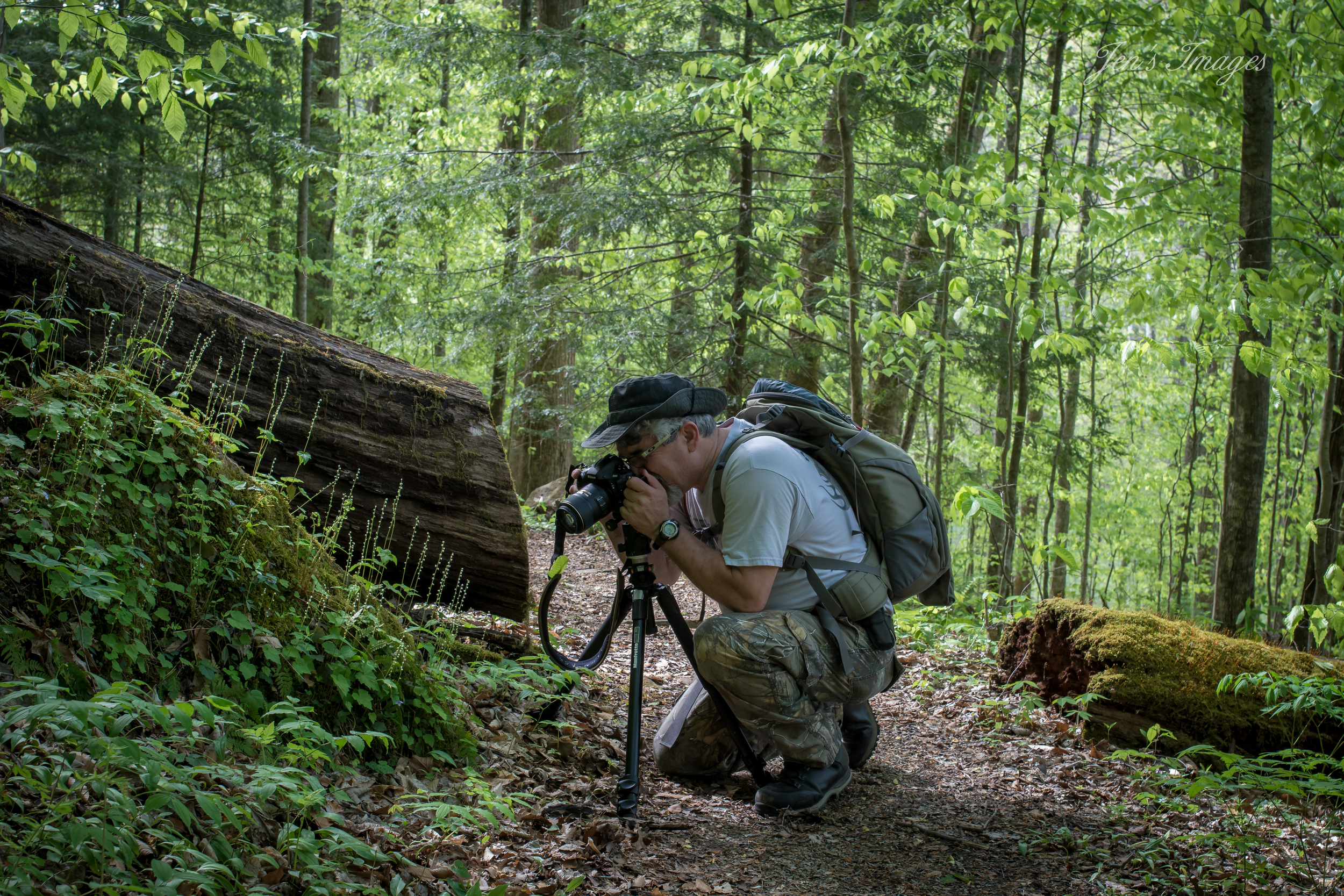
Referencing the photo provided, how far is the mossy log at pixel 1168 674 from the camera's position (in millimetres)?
3592

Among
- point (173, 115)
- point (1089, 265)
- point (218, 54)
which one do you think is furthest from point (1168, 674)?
point (173, 115)

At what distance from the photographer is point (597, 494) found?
299 cm

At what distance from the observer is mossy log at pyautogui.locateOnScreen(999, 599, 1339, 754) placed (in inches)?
141

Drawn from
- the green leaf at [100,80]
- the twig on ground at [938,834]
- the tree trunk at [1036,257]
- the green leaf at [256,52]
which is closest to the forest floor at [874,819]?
the twig on ground at [938,834]

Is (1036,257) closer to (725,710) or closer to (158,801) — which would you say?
(725,710)

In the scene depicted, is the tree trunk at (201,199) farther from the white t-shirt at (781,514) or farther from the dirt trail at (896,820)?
the white t-shirt at (781,514)

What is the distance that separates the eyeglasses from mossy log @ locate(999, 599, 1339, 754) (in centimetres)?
260

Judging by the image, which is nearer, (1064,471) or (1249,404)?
(1249,404)

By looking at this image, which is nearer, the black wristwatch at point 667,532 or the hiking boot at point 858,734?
the black wristwatch at point 667,532

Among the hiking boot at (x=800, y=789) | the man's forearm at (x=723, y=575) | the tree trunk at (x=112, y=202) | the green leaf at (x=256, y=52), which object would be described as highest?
the tree trunk at (x=112, y=202)

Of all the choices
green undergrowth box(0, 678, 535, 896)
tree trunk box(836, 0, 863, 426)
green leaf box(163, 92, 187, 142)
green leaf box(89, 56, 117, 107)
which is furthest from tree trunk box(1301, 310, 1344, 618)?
green leaf box(89, 56, 117, 107)

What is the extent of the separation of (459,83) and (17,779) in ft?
32.8

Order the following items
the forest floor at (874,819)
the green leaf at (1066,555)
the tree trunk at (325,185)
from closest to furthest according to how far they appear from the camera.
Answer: the forest floor at (874,819) < the green leaf at (1066,555) < the tree trunk at (325,185)

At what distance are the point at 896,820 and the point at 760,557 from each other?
125cm
